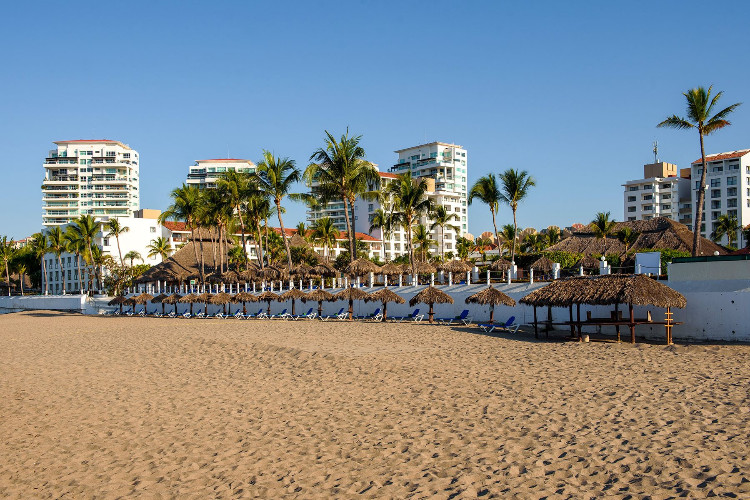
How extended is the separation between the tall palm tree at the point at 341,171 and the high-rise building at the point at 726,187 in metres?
59.3

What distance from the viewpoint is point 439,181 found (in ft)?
336

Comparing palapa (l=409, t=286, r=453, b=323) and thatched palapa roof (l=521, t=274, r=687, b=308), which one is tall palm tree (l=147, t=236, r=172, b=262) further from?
thatched palapa roof (l=521, t=274, r=687, b=308)

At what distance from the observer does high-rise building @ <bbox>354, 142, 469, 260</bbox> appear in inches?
3674

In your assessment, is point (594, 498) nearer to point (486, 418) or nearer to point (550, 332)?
point (486, 418)

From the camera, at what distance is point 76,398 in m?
12.1

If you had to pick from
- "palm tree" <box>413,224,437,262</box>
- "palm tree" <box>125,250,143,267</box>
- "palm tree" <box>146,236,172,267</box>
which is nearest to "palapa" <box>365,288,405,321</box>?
"palm tree" <box>413,224,437,262</box>

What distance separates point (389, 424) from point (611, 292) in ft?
31.0

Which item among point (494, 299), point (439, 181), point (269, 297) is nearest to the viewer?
point (494, 299)

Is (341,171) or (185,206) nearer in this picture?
(341,171)

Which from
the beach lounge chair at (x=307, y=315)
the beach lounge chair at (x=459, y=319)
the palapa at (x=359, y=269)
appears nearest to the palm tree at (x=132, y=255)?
the beach lounge chair at (x=307, y=315)

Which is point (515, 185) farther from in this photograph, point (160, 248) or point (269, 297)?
point (160, 248)

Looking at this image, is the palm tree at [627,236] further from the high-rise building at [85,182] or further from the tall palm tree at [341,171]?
the high-rise building at [85,182]

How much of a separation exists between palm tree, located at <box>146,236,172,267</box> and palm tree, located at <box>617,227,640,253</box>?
46.0 meters

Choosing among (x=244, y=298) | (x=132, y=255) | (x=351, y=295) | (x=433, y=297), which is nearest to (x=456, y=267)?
(x=351, y=295)
